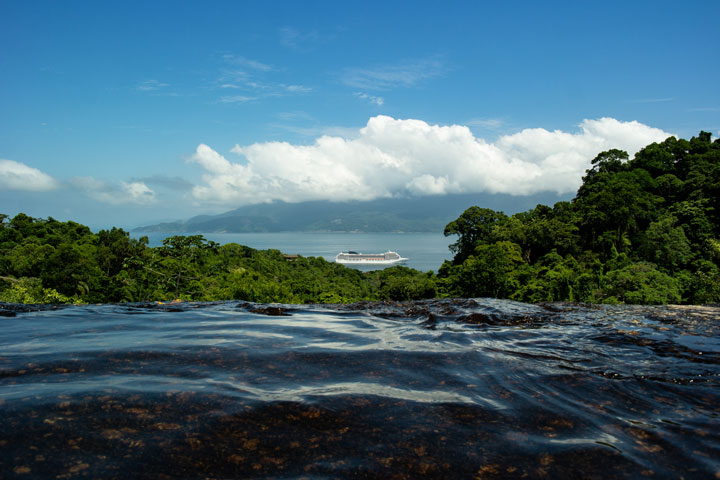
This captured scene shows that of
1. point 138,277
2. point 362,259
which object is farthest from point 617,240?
point 362,259

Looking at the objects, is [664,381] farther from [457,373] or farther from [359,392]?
[359,392]

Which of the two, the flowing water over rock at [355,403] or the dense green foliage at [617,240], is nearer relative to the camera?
the flowing water over rock at [355,403]

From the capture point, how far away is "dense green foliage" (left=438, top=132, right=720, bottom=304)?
32.3 meters

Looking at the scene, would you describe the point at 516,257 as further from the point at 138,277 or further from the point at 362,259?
the point at 362,259

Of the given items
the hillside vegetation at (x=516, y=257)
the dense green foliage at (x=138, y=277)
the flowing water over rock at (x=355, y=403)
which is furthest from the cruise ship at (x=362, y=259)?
the flowing water over rock at (x=355, y=403)

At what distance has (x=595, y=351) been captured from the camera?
7.35 m

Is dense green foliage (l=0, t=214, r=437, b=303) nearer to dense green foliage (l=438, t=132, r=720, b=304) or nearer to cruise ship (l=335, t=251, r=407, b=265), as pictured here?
dense green foliage (l=438, t=132, r=720, b=304)

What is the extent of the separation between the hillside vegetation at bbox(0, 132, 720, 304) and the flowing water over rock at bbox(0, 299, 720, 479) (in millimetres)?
18496

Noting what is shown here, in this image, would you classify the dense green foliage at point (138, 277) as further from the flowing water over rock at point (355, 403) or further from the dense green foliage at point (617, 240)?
the flowing water over rock at point (355, 403)

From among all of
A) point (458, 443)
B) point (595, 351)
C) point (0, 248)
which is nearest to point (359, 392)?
point (458, 443)

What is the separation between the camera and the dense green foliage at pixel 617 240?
106ft

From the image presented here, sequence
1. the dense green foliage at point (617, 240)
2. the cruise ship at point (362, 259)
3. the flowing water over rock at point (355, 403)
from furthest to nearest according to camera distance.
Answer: the cruise ship at point (362, 259) < the dense green foliage at point (617, 240) < the flowing water over rock at point (355, 403)

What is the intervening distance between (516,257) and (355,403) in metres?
42.5

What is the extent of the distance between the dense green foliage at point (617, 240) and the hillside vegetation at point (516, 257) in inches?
4.9
